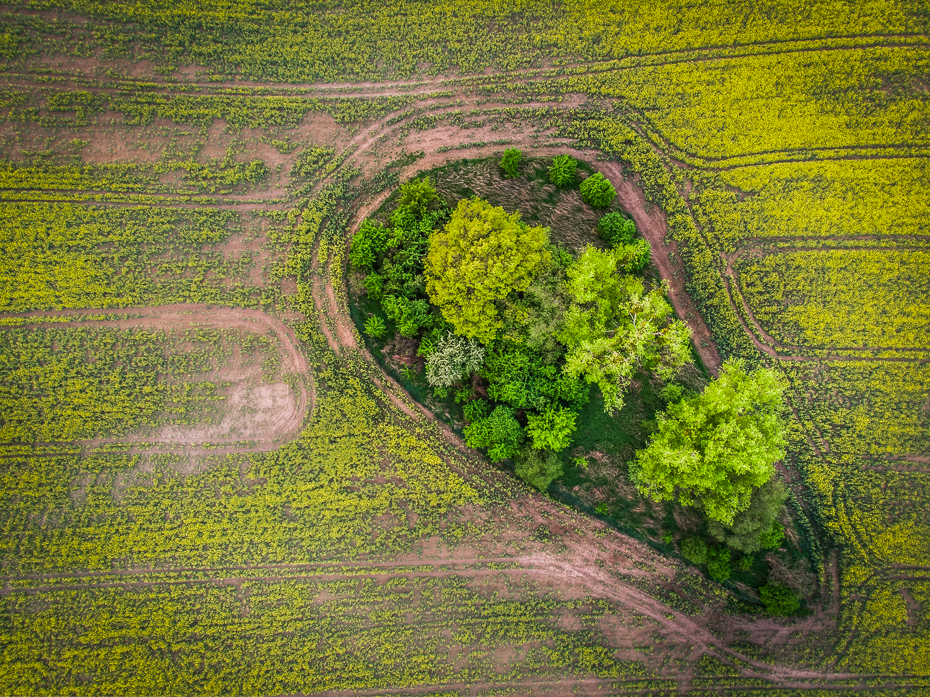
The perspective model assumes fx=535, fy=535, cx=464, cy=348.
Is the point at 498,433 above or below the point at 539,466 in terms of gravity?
above

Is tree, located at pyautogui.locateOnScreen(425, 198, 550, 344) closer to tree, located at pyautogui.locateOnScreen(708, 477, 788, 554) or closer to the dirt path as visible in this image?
the dirt path

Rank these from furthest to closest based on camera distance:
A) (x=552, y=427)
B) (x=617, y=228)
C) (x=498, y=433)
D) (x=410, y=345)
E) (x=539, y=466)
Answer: (x=410, y=345) → (x=617, y=228) → (x=539, y=466) → (x=552, y=427) → (x=498, y=433)

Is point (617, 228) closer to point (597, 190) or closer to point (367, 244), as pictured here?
point (597, 190)

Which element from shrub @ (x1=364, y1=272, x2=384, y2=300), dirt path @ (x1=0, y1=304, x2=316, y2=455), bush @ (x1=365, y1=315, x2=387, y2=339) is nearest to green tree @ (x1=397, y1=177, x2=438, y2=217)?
shrub @ (x1=364, y1=272, x2=384, y2=300)

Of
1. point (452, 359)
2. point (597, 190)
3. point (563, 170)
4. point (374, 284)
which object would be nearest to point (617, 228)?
point (597, 190)

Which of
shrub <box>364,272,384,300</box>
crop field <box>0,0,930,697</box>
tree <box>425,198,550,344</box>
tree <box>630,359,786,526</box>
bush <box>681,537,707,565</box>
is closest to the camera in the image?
tree <box>630,359,786,526</box>

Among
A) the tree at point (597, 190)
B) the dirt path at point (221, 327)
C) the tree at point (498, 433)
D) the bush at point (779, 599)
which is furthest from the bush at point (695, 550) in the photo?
the dirt path at point (221, 327)
